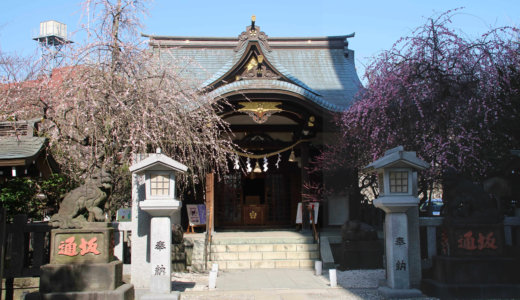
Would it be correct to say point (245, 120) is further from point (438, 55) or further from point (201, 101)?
point (438, 55)

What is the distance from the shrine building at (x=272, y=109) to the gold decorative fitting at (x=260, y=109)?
0.11ft

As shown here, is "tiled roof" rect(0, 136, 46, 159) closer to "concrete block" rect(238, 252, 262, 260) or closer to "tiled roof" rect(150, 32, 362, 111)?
"concrete block" rect(238, 252, 262, 260)

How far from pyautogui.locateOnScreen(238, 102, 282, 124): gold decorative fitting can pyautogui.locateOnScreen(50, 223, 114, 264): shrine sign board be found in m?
7.95

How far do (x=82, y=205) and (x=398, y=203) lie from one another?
227 inches

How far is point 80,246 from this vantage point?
25.9ft

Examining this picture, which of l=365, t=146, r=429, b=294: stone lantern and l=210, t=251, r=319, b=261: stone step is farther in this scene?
l=210, t=251, r=319, b=261: stone step

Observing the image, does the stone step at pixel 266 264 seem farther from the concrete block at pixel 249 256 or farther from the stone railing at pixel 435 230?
the stone railing at pixel 435 230

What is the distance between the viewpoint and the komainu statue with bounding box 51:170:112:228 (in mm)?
8047

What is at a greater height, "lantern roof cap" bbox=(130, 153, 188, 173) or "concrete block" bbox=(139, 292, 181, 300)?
"lantern roof cap" bbox=(130, 153, 188, 173)

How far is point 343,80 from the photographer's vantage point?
19.5m

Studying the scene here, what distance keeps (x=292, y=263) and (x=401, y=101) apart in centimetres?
539

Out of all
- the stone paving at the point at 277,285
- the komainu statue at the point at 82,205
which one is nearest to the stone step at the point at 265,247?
the stone paving at the point at 277,285

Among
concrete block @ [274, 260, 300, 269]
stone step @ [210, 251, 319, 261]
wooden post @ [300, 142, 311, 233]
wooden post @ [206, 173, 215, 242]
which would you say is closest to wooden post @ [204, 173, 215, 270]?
wooden post @ [206, 173, 215, 242]

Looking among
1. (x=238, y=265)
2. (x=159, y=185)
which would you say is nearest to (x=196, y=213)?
(x=238, y=265)
